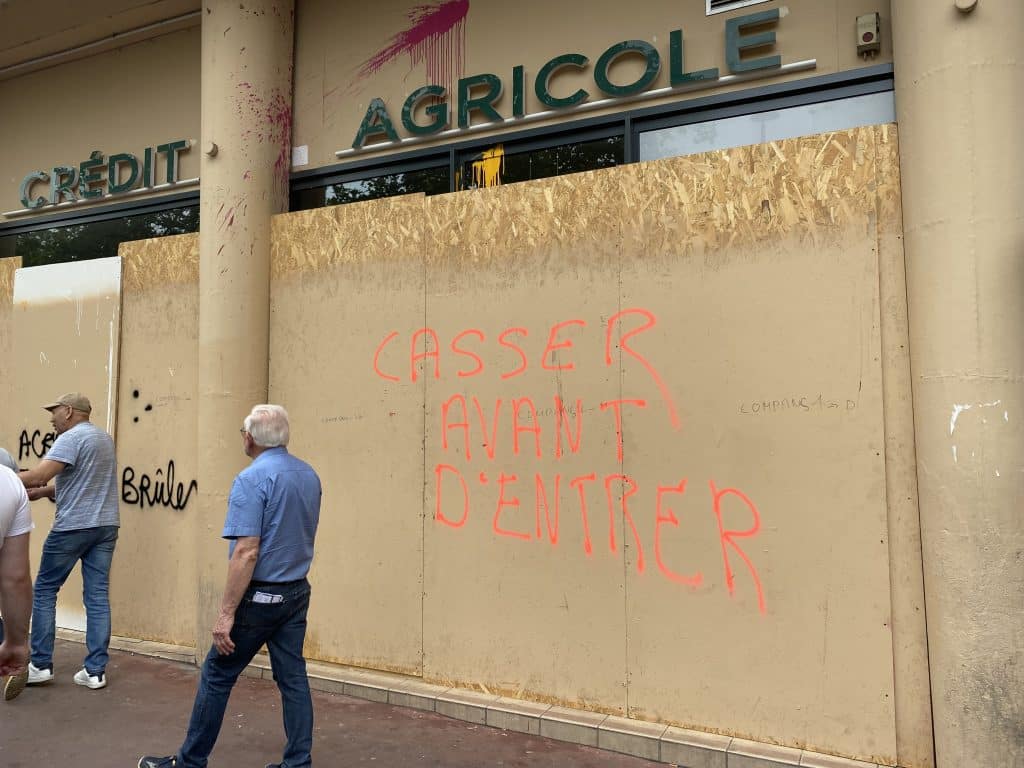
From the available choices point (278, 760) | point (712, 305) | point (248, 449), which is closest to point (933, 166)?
point (712, 305)

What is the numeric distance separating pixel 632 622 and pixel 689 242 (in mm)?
2169

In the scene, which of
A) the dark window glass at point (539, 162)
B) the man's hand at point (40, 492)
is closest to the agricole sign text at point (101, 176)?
the man's hand at point (40, 492)

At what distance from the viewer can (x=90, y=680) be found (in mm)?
5688

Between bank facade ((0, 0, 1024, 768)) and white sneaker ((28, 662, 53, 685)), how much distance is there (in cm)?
103

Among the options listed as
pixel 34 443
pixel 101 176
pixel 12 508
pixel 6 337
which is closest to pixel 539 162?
pixel 12 508

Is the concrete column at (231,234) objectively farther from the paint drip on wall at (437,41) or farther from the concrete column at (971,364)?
the concrete column at (971,364)

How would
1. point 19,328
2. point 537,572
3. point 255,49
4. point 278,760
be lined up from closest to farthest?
point 278,760, point 537,572, point 255,49, point 19,328

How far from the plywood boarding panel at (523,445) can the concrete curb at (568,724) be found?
0.46 feet

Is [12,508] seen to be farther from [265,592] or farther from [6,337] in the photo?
[6,337]

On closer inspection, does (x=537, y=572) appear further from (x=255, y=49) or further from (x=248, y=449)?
(x=255, y=49)

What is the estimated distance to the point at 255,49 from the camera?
6.51 m

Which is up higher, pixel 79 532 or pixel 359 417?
pixel 359 417

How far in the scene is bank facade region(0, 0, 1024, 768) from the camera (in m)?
4.16

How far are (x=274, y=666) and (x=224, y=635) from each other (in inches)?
15.0
